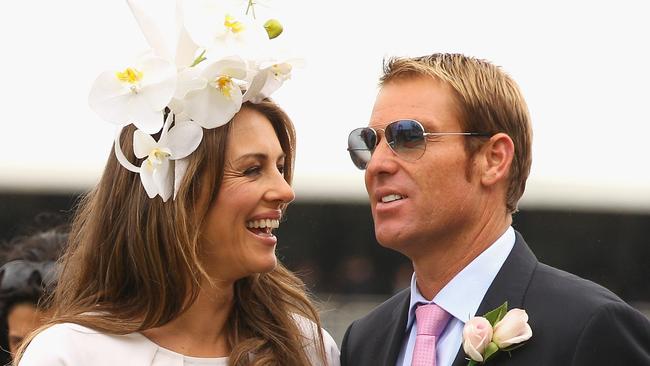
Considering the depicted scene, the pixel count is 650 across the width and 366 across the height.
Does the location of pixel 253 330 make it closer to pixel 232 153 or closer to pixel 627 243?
pixel 232 153

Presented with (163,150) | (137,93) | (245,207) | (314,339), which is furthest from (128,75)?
(314,339)

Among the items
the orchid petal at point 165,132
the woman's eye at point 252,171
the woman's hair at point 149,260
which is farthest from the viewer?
the woman's eye at point 252,171

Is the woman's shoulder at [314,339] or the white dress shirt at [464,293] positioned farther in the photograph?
the woman's shoulder at [314,339]

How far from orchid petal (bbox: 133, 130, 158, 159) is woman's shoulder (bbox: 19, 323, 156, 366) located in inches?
28.5

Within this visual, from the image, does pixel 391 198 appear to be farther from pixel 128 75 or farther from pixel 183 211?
pixel 128 75

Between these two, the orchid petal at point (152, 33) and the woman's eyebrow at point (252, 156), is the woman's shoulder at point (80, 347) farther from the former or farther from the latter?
the orchid petal at point (152, 33)

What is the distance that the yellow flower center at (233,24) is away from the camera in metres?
4.58

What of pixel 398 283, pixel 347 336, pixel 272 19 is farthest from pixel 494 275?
pixel 398 283

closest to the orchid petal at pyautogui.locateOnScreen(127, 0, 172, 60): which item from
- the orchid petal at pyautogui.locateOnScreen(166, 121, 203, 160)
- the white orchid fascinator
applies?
the white orchid fascinator

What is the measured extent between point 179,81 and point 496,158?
4.47 feet

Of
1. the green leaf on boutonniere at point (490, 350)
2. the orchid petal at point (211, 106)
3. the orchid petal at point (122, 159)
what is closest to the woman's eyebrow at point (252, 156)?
the orchid petal at point (211, 106)

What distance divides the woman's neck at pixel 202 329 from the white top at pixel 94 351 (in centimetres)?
6

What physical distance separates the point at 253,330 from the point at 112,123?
1.09 m

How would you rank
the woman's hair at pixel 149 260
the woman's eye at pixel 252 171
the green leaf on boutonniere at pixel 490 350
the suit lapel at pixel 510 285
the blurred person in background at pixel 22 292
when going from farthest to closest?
the blurred person in background at pixel 22 292, the woman's eye at pixel 252 171, the woman's hair at pixel 149 260, the suit lapel at pixel 510 285, the green leaf on boutonniere at pixel 490 350
